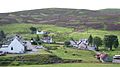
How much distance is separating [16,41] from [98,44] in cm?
3663

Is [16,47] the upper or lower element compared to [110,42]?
upper

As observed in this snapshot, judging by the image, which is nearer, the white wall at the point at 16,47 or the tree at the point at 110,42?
the white wall at the point at 16,47

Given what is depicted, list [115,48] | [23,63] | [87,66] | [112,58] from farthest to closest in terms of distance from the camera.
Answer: [115,48], [112,58], [23,63], [87,66]

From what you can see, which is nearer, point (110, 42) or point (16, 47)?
point (16, 47)

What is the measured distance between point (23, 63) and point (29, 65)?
2.67 m

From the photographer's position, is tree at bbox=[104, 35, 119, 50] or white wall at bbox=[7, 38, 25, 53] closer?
white wall at bbox=[7, 38, 25, 53]

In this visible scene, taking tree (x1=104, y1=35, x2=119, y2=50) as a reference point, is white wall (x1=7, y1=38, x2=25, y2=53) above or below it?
above

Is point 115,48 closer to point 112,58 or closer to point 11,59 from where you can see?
point 112,58

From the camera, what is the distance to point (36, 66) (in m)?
64.5

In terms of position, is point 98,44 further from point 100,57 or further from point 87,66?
point 87,66

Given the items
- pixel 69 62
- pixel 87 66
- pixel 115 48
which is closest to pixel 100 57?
pixel 69 62

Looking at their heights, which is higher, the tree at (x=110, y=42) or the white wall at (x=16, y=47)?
the white wall at (x=16, y=47)

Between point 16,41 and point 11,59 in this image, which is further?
point 16,41

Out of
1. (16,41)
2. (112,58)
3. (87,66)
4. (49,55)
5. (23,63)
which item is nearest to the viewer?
(87,66)
